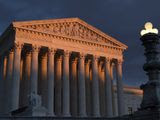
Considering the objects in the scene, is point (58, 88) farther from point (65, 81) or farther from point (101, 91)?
point (101, 91)

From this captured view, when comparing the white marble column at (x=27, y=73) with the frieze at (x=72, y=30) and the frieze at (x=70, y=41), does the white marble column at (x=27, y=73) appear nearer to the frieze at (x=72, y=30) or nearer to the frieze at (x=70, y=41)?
the frieze at (x=70, y=41)

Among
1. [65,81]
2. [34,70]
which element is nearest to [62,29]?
[65,81]

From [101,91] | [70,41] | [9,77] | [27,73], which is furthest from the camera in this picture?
[101,91]

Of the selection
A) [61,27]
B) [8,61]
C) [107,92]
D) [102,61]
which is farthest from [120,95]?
[8,61]

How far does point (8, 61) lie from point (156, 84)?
3771cm

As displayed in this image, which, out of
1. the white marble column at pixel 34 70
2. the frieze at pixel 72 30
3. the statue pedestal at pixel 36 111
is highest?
the frieze at pixel 72 30

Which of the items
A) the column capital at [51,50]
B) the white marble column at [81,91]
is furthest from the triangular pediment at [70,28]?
the white marble column at [81,91]

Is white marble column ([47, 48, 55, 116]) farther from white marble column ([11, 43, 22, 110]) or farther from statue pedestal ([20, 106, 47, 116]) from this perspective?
statue pedestal ([20, 106, 47, 116])

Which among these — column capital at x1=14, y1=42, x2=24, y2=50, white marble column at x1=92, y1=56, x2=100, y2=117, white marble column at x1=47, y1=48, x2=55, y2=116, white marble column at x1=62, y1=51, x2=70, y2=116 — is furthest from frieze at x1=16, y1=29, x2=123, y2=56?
white marble column at x1=92, y1=56, x2=100, y2=117

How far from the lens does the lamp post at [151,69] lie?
11.7m

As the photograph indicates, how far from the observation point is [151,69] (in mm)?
12430

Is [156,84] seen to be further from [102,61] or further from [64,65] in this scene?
[102,61]

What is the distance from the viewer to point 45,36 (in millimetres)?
46156

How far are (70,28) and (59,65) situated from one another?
277 inches
